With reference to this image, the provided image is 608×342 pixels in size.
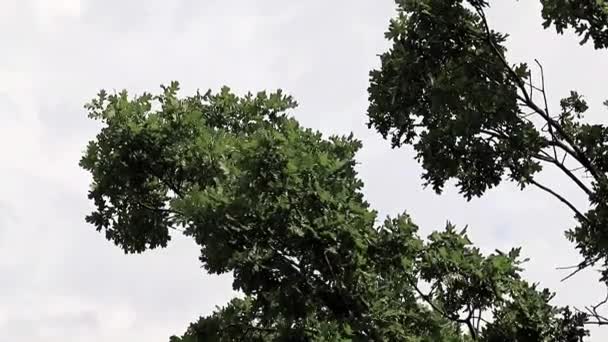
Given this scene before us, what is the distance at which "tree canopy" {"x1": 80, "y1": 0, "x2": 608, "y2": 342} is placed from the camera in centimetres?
1109

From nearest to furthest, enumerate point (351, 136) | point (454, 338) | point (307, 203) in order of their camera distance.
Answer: point (307, 203) < point (454, 338) < point (351, 136)

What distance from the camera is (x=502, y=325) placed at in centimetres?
1177

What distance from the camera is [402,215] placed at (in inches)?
498

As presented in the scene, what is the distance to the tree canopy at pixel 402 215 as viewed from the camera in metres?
11.1

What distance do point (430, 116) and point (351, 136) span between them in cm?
207

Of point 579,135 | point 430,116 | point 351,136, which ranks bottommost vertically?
point 579,135

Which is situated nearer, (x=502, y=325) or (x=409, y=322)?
(x=502, y=325)

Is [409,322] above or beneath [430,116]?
beneath

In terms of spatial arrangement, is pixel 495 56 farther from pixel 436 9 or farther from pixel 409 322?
pixel 409 322

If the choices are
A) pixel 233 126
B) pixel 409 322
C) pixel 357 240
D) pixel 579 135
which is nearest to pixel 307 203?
pixel 357 240

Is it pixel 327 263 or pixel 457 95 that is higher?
pixel 457 95

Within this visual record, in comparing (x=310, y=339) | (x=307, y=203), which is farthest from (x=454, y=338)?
(x=307, y=203)

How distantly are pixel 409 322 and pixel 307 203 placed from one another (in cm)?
309

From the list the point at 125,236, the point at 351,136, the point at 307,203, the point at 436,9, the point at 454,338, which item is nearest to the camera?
the point at 436,9
